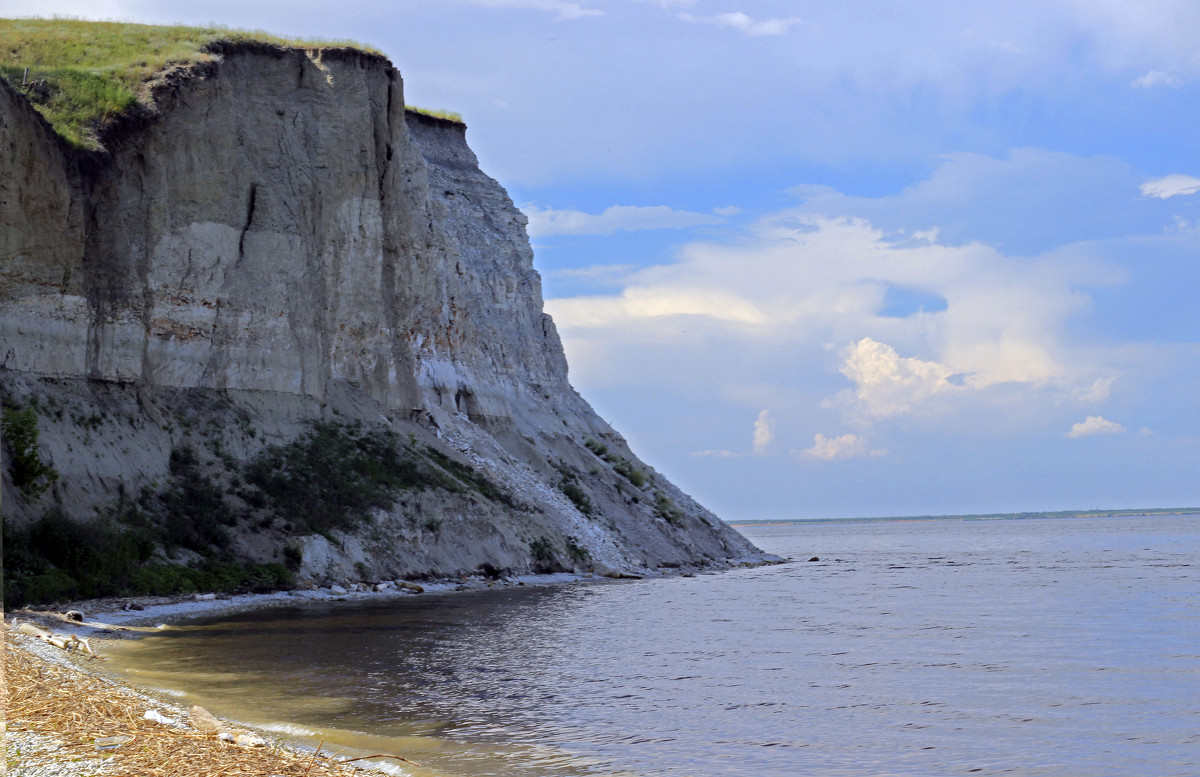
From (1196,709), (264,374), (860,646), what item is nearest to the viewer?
(1196,709)

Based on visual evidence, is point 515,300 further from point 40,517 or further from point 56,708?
point 56,708

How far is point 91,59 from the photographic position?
38.8m

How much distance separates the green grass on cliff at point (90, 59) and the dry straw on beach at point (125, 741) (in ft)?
96.1

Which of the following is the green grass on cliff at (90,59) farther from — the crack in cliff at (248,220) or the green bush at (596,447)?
the green bush at (596,447)

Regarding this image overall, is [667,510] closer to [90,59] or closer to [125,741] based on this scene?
[90,59]

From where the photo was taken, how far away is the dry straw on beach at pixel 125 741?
8.10 m

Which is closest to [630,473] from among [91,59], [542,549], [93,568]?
[542,549]

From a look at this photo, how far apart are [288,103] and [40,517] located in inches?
856

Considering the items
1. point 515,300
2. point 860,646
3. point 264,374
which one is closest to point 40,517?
point 264,374

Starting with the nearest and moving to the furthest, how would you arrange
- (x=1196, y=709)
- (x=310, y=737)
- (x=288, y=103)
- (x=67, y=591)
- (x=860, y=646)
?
(x=310, y=737) < (x=1196, y=709) < (x=860, y=646) < (x=67, y=591) < (x=288, y=103)

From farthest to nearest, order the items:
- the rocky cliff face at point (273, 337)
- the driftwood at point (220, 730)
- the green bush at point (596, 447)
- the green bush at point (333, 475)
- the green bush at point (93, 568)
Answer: the green bush at point (596, 447) → the green bush at point (333, 475) → the rocky cliff face at point (273, 337) → the green bush at point (93, 568) → the driftwood at point (220, 730)

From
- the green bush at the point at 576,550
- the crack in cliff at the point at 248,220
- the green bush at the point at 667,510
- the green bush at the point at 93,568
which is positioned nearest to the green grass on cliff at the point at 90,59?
the crack in cliff at the point at 248,220

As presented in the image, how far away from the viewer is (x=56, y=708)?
9719 millimetres

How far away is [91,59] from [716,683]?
1368 inches
